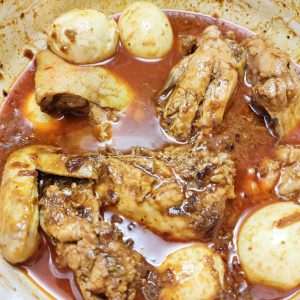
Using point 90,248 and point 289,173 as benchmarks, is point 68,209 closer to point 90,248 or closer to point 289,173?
point 90,248

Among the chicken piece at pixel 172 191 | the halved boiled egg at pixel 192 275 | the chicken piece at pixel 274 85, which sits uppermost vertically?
the chicken piece at pixel 274 85

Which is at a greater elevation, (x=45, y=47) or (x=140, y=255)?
(x=45, y=47)

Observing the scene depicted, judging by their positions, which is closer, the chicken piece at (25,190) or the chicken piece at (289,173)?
the chicken piece at (25,190)

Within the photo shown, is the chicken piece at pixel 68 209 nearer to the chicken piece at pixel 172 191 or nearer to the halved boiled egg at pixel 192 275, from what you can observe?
the chicken piece at pixel 172 191

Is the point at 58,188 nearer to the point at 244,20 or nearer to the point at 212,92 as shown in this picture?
the point at 212,92

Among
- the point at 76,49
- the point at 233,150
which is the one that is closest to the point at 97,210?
the point at 233,150

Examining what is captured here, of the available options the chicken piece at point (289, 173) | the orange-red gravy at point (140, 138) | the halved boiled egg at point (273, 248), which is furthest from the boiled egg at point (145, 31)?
the halved boiled egg at point (273, 248)

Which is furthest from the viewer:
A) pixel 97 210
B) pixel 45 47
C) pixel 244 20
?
pixel 244 20
